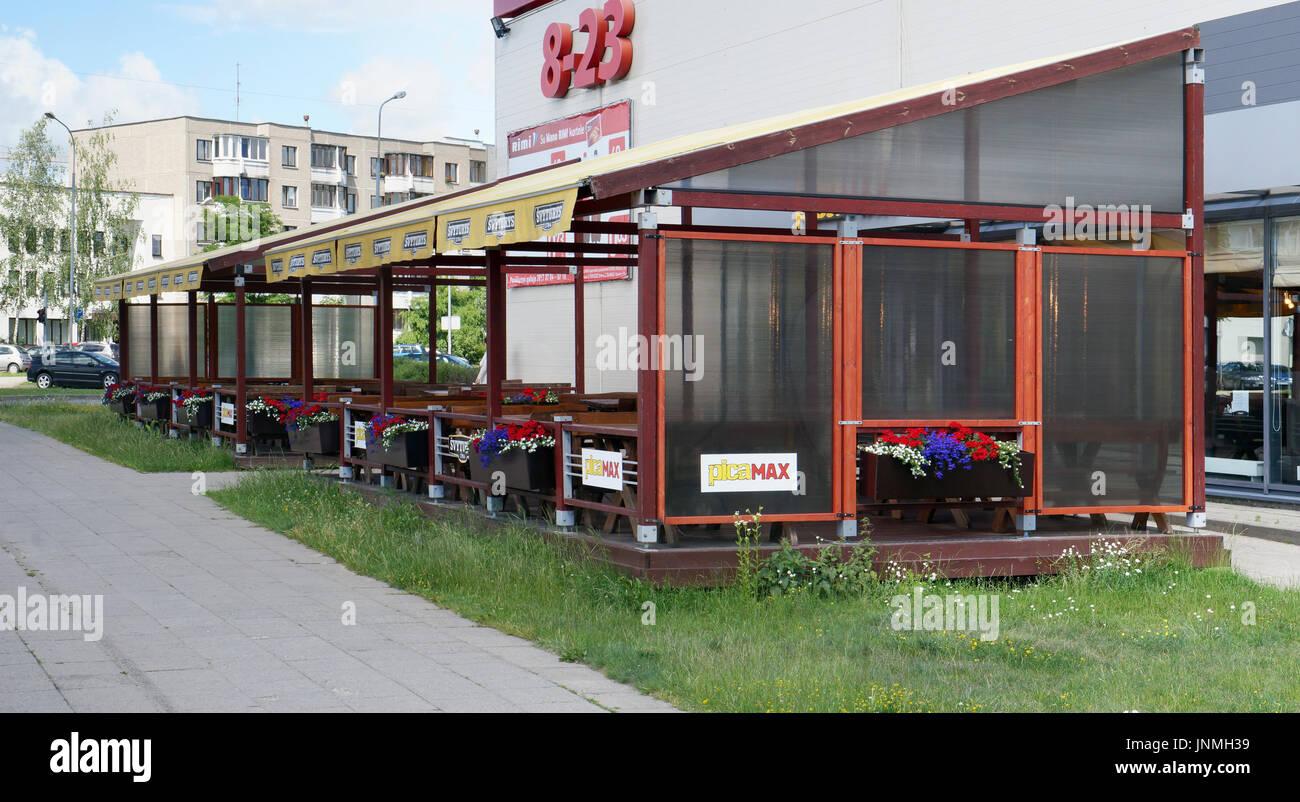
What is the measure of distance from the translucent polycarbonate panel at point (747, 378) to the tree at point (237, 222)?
48479 millimetres

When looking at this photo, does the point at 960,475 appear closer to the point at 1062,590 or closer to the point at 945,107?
the point at 1062,590

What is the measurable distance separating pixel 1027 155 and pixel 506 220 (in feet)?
13.0

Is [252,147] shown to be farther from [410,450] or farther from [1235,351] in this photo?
[1235,351]

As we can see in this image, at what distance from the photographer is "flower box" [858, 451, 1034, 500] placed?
972 cm

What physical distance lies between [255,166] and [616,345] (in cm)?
6781

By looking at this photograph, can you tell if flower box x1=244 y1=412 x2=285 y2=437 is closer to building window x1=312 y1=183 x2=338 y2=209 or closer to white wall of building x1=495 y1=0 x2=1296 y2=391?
white wall of building x1=495 y1=0 x2=1296 y2=391

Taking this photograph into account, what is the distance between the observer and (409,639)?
8.27m

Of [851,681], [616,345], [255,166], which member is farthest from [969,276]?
[255,166]

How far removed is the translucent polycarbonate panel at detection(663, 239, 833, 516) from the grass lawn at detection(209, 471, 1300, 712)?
2.56ft

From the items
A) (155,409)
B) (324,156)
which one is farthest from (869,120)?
(324,156)

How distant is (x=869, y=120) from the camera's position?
9.86 m

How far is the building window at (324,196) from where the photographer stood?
93.1 m

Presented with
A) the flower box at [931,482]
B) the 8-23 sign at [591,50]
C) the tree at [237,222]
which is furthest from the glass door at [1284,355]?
the tree at [237,222]

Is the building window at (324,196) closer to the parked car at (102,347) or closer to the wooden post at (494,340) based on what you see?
the parked car at (102,347)
